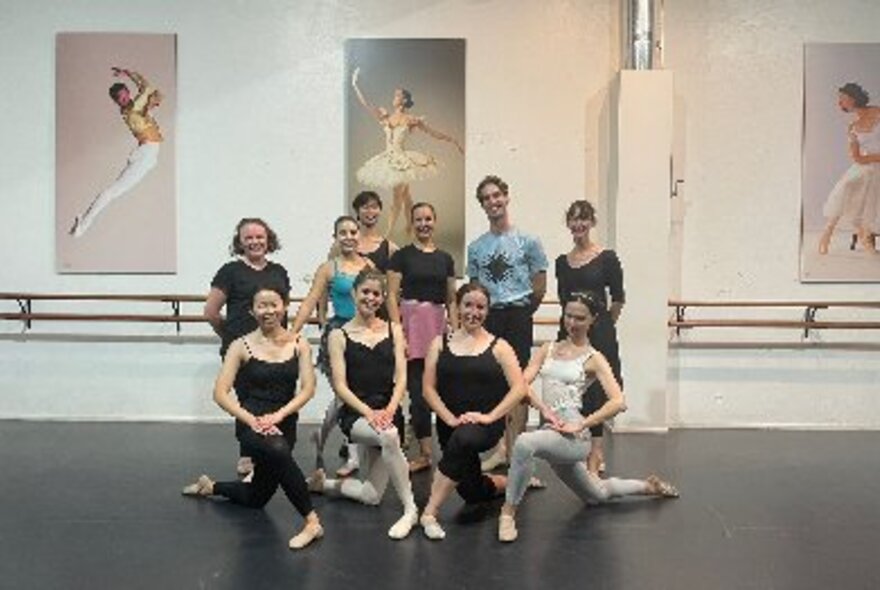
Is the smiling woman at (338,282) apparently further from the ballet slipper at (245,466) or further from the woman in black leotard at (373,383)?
the ballet slipper at (245,466)

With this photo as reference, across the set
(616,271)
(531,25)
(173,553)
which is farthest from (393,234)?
(173,553)

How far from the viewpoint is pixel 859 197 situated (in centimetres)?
580

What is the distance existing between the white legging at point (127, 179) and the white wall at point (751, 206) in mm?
3270

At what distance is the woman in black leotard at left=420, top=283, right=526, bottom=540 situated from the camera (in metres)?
3.64

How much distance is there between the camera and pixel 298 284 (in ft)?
19.7

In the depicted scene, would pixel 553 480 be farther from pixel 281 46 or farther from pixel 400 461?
pixel 281 46

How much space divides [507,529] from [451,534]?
0.73 ft

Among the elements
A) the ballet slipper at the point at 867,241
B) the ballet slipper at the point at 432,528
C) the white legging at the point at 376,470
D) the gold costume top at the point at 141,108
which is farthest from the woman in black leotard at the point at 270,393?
the ballet slipper at the point at 867,241

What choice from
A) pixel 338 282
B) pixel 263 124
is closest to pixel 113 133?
pixel 263 124

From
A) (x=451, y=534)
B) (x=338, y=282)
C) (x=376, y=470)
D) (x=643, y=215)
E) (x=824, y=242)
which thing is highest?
(x=643, y=215)

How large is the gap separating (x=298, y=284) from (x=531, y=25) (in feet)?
7.15

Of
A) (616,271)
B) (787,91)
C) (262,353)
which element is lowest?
(262,353)

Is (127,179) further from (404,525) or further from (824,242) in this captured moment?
(824,242)

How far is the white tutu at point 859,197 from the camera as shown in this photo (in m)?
5.79
